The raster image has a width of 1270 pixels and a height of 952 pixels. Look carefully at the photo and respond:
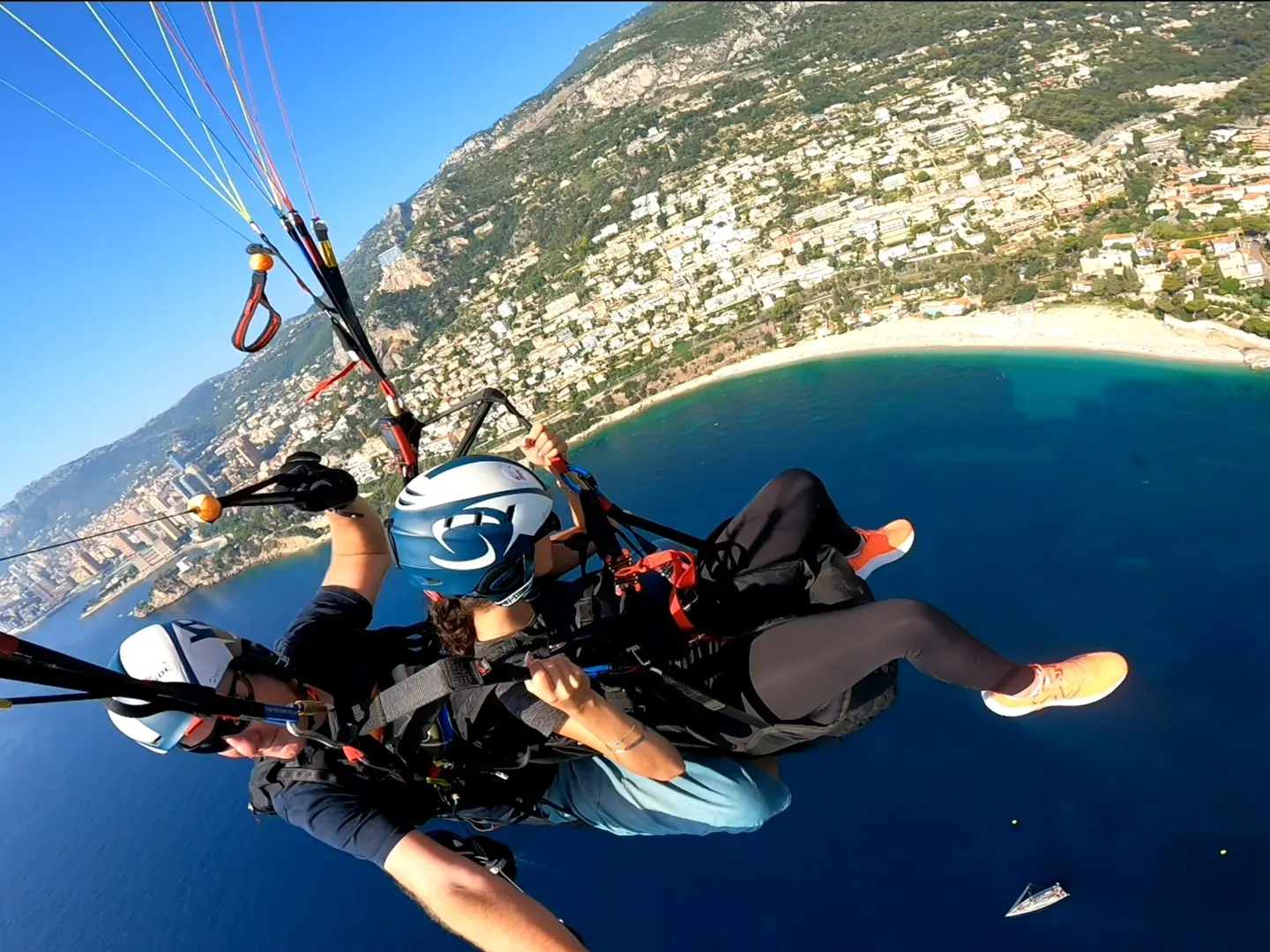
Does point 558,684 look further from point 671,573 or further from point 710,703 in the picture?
point 671,573

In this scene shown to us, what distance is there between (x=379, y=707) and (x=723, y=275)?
99.8 feet

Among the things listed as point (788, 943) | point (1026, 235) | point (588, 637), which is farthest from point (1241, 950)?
point (1026, 235)

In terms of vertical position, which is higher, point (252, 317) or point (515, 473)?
point (252, 317)

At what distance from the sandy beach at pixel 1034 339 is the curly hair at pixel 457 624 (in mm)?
20594

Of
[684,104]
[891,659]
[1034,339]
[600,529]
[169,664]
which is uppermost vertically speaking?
[684,104]

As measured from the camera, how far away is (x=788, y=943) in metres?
8.36

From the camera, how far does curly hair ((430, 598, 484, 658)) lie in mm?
1639

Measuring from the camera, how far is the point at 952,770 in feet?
31.2

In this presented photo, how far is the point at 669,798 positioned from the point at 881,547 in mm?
1483

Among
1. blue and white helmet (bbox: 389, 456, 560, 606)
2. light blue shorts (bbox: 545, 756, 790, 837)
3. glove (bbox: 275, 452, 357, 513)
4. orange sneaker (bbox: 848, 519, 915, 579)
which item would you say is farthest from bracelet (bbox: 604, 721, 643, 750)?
orange sneaker (bbox: 848, 519, 915, 579)

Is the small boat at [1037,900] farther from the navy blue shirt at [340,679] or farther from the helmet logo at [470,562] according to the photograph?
the helmet logo at [470,562]

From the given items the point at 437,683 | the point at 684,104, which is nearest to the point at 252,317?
the point at 437,683

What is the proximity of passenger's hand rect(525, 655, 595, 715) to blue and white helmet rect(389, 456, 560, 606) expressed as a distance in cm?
28

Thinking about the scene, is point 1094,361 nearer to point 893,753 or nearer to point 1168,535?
point 1168,535
